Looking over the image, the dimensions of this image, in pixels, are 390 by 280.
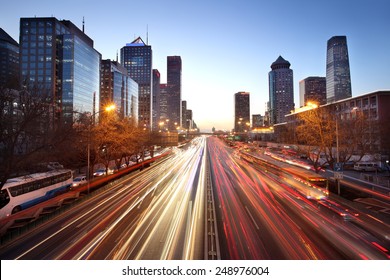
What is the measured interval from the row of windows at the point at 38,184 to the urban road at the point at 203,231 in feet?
17.8

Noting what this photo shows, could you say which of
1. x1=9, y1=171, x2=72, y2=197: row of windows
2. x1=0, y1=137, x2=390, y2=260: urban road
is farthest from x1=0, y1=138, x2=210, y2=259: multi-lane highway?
x1=9, y1=171, x2=72, y2=197: row of windows

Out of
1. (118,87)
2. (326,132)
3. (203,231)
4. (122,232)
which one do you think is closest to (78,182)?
(122,232)

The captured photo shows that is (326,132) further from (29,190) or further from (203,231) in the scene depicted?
(29,190)

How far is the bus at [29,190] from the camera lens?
62.1 ft

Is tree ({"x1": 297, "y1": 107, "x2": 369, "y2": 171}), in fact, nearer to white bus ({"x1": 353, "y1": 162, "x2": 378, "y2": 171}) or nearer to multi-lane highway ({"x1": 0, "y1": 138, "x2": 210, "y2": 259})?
multi-lane highway ({"x1": 0, "y1": 138, "x2": 210, "y2": 259})

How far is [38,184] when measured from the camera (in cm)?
2305

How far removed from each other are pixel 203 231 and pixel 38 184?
19117 millimetres

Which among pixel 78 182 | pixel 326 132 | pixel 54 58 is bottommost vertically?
pixel 78 182

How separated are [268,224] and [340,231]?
428 cm

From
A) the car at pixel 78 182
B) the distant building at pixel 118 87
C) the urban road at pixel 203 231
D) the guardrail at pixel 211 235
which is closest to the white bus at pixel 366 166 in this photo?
the urban road at pixel 203 231

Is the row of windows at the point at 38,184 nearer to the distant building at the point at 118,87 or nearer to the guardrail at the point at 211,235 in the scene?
the guardrail at the point at 211,235
